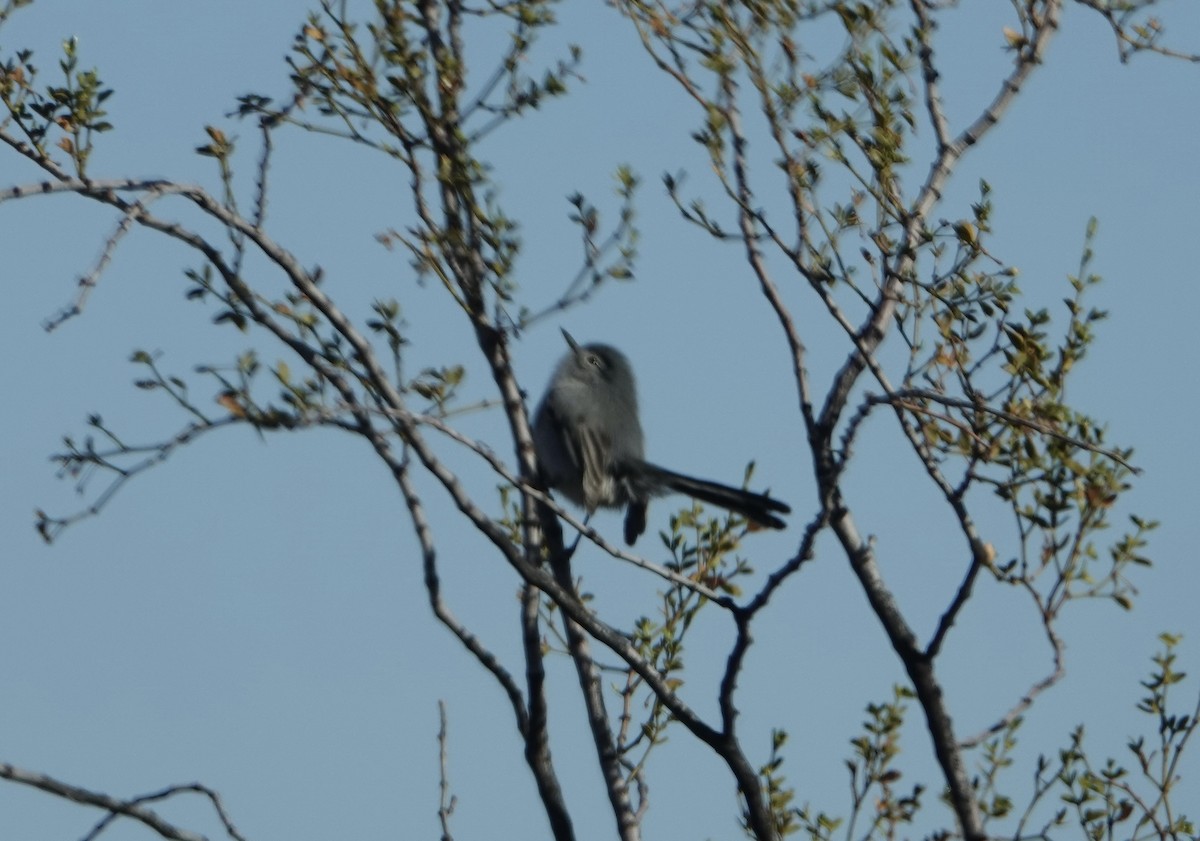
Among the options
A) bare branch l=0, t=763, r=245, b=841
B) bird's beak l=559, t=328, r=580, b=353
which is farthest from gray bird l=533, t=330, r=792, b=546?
bare branch l=0, t=763, r=245, b=841


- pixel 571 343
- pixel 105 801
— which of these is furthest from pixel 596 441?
pixel 105 801

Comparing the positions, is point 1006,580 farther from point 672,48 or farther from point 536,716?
point 672,48

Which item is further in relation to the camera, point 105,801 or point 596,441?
point 596,441

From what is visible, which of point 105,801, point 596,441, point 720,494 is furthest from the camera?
point 596,441

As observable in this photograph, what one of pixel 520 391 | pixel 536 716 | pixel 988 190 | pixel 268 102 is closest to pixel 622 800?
pixel 536 716

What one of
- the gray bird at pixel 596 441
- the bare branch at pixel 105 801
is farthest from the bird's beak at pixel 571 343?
the bare branch at pixel 105 801

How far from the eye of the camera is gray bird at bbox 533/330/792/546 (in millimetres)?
7258

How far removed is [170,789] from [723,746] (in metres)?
1.44

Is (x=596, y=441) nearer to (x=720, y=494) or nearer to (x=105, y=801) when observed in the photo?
(x=720, y=494)

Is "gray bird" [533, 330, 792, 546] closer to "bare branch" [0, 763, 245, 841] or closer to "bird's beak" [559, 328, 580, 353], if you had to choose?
"bird's beak" [559, 328, 580, 353]

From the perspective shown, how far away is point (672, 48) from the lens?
4.90m

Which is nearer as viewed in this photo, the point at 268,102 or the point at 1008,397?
the point at 1008,397

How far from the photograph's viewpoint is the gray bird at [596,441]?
7.26 meters

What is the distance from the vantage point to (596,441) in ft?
23.9
